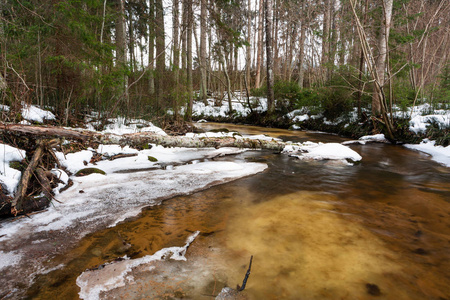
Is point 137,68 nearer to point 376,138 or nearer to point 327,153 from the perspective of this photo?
point 327,153

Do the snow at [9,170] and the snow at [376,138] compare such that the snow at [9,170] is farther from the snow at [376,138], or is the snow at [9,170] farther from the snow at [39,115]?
the snow at [376,138]

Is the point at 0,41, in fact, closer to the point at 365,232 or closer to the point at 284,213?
the point at 284,213

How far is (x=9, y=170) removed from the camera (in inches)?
107

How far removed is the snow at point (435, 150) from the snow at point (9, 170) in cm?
733

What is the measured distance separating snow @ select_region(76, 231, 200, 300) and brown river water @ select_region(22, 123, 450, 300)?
5 cm

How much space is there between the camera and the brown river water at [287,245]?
1.59m

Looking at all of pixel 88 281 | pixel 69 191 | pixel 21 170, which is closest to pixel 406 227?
pixel 88 281

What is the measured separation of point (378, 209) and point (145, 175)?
3.43 metres

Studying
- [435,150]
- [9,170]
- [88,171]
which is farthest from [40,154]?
[435,150]

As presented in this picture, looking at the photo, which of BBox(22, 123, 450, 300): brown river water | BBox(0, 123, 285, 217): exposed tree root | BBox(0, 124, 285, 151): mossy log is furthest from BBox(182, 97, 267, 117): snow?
BBox(22, 123, 450, 300): brown river water

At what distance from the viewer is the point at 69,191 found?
312 centimetres

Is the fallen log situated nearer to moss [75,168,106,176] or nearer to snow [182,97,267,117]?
moss [75,168,106,176]

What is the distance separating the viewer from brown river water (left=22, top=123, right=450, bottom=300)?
159cm

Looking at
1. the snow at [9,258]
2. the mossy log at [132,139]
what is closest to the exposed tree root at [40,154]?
the mossy log at [132,139]
